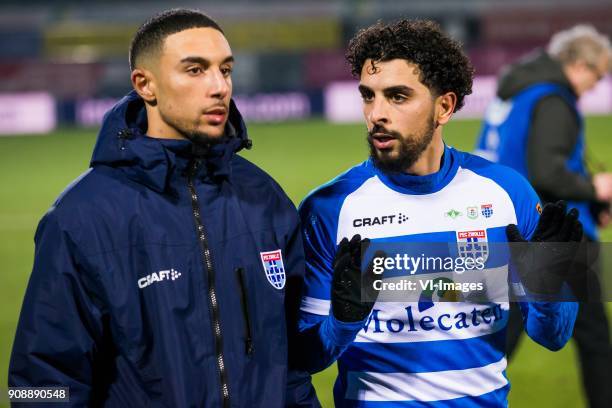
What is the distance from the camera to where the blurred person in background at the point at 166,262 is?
2.39 metres

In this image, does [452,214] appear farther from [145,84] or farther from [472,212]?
[145,84]

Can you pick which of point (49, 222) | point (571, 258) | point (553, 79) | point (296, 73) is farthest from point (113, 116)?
point (296, 73)

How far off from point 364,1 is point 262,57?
907cm

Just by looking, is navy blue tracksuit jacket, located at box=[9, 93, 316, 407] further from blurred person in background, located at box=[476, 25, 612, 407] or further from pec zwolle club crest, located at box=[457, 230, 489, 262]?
blurred person in background, located at box=[476, 25, 612, 407]

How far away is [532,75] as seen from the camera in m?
5.47

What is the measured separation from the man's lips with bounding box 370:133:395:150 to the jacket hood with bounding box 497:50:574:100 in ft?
8.51

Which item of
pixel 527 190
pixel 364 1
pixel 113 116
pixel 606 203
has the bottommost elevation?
pixel 606 203

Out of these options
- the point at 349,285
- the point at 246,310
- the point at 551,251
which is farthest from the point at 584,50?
the point at 246,310

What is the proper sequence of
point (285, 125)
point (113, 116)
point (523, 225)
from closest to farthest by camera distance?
point (113, 116)
point (523, 225)
point (285, 125)

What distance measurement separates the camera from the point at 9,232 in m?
10.9

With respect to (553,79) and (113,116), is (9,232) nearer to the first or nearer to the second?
(553,79)

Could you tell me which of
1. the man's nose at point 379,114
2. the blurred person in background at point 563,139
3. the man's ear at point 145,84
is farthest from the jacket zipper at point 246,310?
the blurred person in background at point 563,139

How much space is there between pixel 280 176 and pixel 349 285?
10.7m

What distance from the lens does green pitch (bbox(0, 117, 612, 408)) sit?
19.6 feet
